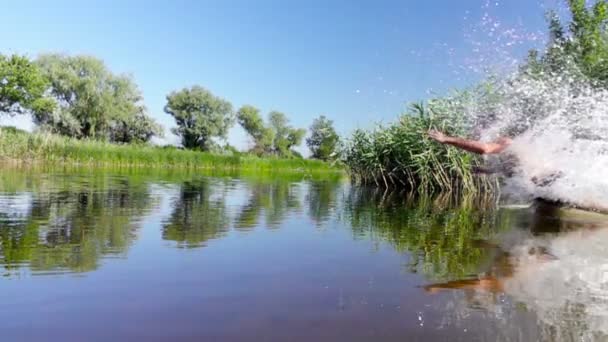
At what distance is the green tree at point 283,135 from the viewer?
106 m

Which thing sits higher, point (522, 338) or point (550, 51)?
point (550, 51)

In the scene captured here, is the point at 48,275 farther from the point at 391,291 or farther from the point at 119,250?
the point at 391,291

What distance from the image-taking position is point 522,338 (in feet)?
8.78

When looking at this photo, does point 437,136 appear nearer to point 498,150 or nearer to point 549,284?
point 498,150

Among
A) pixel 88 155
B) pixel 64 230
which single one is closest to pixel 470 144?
pixel 64 230

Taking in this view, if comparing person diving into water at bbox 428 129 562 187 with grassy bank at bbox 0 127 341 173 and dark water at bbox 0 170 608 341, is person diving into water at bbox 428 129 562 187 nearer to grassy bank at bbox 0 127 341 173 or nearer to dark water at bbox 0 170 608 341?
dark water at bbox 0 170 608 341

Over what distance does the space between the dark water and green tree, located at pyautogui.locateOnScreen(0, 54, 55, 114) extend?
45201 mm

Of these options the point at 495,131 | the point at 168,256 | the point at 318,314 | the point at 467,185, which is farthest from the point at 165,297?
the point at 467,185

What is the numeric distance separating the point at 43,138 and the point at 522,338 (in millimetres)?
36405

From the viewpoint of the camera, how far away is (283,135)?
109 m

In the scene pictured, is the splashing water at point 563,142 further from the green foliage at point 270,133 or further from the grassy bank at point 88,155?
the green foliage at point 270,133

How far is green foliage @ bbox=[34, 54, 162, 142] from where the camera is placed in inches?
2315

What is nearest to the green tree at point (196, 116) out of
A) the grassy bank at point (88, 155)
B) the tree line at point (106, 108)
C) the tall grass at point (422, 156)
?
the tree line at point (106, 108)

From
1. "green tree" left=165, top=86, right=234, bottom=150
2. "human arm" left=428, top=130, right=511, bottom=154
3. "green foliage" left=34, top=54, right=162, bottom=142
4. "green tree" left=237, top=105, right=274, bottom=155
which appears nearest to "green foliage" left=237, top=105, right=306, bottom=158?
"green tree" left=237, top=105, right=274, bottom=155
